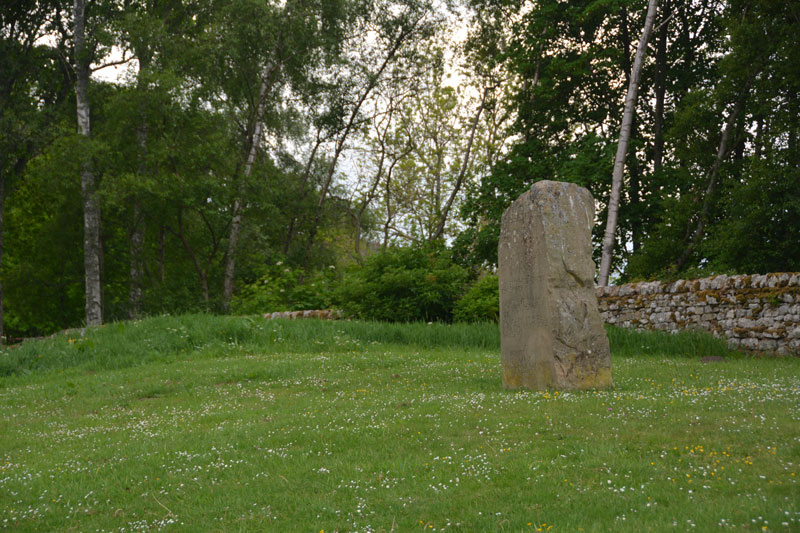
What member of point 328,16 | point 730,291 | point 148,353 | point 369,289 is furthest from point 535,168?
point 148,353

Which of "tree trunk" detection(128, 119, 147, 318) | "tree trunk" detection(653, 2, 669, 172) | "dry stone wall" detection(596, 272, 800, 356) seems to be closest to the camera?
"dry stone wall" detection(596, 272, 800, 356)

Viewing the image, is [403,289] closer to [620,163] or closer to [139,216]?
[620,163]

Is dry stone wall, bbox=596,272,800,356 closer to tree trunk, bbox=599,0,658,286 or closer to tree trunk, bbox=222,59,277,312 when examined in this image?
tree trunk, bbox=599,0,658,286

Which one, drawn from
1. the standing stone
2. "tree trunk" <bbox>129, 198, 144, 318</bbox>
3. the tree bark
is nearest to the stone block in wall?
the standing stone

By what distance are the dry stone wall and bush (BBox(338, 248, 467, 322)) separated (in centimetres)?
575

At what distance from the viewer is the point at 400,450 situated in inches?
244

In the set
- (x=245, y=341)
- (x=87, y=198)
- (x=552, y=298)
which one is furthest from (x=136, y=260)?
(x=552, y=298)

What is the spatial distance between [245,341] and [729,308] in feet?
42.0

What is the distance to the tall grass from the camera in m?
14.6

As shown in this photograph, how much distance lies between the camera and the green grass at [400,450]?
4.55 metres

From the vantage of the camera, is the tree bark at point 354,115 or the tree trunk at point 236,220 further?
the tree bark at point 354,115

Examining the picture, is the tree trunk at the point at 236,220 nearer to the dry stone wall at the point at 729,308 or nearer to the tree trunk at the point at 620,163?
the tree trunk at the point at 620,163

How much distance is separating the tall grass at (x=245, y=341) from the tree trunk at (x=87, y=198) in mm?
5806

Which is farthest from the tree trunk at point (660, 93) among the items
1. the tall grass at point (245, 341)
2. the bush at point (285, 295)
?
the bush at point (285, 295)
